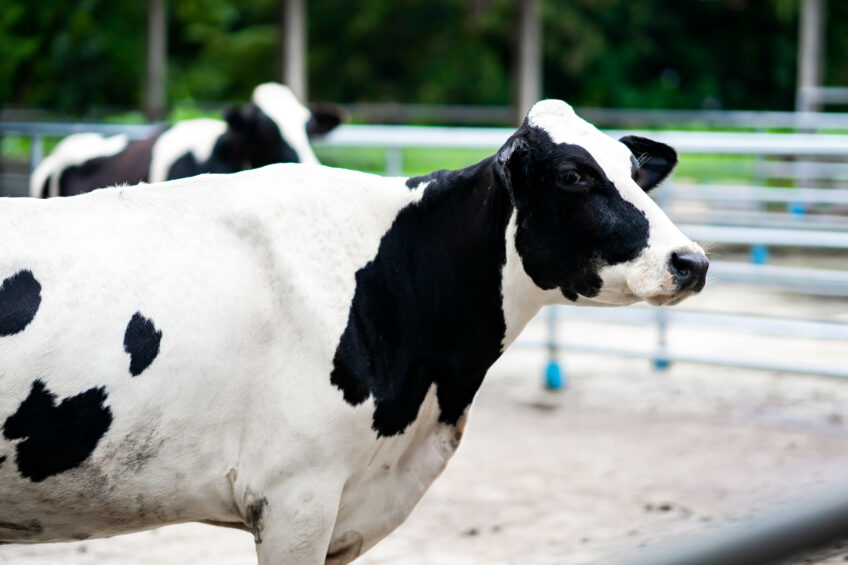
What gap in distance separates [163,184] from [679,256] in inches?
47.1

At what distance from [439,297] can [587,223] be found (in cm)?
41

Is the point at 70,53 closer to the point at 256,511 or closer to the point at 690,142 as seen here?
the point at 690,142

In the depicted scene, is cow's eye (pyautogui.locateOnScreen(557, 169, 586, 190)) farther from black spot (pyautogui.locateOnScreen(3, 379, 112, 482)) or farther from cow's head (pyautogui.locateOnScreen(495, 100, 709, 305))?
black spot (pyautogui.locateOnScreen(3, 379, 112, 482))

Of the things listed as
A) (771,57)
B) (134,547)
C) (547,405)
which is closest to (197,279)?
(134,547)

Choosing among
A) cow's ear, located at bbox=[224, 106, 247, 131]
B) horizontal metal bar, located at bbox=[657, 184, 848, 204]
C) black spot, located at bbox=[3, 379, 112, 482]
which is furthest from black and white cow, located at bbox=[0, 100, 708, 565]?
horizontal metal bar, located at bbox=[657, 184, 848, 204]

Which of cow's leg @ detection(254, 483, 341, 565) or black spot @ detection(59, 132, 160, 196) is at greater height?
black spot @ detection(59, 132, 160, 196)

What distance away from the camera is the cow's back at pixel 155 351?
2242 millimetres

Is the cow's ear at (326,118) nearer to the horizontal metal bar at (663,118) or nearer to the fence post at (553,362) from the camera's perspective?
the fence post at (553,362)

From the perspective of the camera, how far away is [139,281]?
2355mm

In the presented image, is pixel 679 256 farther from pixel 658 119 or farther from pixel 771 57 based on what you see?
pixel 771 57

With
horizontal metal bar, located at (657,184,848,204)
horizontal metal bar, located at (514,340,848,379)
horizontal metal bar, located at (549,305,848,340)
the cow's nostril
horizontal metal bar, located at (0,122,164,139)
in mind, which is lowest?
horizontal metal bar, located at (514,340,848,379)

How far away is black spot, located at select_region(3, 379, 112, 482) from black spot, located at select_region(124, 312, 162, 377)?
0.29ft

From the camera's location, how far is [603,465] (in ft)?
16.8

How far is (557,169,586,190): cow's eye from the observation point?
2504mm
